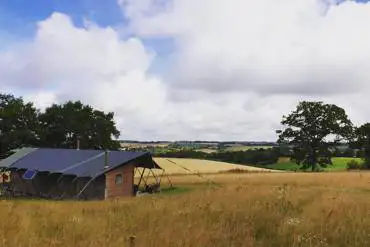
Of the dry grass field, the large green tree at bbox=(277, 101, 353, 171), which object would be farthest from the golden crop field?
the dry grass field

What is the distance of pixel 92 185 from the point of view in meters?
45.7

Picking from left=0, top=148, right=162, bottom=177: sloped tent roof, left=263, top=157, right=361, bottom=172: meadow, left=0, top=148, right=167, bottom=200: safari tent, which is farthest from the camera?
left=263, top=157, right=361, bottom=172: meadow

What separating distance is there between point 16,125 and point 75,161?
130 ft

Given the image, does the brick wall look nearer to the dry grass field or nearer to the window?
the window

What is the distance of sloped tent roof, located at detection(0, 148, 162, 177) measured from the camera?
1804 inches

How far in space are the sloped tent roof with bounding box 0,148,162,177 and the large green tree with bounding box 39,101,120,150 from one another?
2691 cm

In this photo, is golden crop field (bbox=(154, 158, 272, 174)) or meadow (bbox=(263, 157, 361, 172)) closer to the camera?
golden crop field (bbox=(154, 158, 272, 174))

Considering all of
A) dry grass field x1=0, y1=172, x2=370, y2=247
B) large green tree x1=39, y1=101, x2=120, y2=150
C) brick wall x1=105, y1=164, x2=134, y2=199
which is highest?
large green tree x1=39, y1=101, x2=120, y2=150

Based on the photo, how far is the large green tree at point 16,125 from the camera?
7938cm

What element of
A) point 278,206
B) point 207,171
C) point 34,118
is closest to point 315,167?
point 207,171

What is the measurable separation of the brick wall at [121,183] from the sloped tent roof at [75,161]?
697 millimetres

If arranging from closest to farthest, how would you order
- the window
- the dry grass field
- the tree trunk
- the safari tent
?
the dry grass field
the safari tent
the window
the tree trunk

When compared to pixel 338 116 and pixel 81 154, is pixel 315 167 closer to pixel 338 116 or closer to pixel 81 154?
pixel 338 116

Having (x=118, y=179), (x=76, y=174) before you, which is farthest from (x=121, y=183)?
(x=76, y=174)
